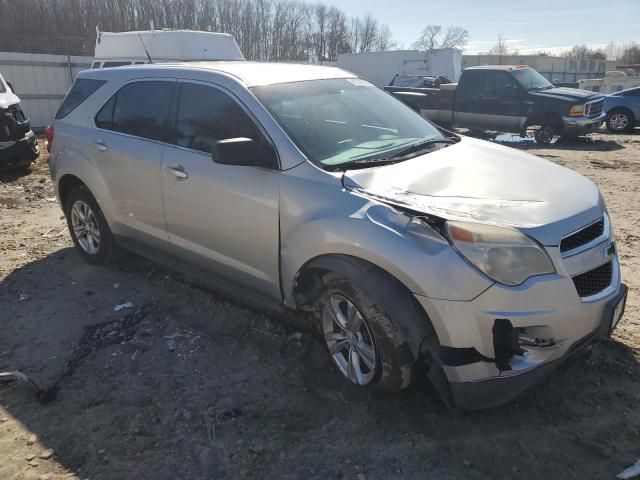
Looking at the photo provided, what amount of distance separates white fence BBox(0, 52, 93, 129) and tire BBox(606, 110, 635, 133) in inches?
669

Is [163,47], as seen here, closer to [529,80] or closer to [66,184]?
[66,184]

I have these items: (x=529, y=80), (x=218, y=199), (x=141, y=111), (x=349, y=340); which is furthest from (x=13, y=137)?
(x=529, y=80)

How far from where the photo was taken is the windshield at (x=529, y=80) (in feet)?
43.8

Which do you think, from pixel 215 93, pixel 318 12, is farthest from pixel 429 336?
pixel 318 12

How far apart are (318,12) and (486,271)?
77801mm

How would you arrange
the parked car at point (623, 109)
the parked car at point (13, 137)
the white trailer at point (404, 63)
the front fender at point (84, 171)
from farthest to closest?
the white trailer at point (404, 63), the parked car at point (623, 109), the parked car at point (13, 137), the front fender at point (84, 171)

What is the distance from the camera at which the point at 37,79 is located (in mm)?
15859

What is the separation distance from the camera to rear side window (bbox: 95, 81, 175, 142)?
13.0 feet

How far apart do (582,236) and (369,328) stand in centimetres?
121

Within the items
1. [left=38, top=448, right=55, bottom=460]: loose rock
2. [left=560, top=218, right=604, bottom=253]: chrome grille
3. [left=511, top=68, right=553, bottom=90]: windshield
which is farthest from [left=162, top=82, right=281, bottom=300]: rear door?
[left=511, top=68, right=553, bottom=90]: windshield

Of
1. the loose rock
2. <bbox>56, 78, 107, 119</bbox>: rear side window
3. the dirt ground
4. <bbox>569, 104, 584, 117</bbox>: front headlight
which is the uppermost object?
<bbox>56, 78, 107, 119</bbox>: rear side window

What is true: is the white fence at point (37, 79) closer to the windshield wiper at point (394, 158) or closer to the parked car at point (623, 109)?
the windshield wiper at point (394, 158)

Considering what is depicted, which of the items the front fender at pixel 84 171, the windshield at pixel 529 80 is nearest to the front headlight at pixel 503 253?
the front fender at pixel 84 171

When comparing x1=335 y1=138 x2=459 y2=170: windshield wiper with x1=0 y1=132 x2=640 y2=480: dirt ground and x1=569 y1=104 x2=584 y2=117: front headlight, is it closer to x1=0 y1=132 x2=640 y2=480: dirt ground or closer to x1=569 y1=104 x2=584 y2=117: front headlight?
x1=0 y1=132 x2=640 y2=480: dirt ground
